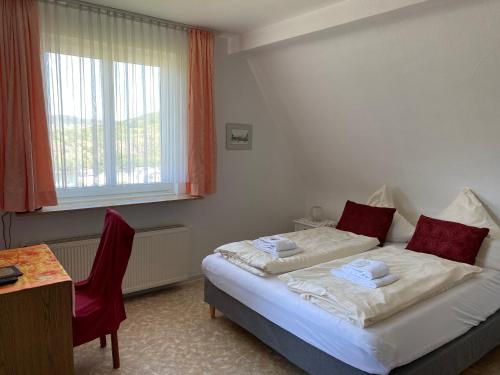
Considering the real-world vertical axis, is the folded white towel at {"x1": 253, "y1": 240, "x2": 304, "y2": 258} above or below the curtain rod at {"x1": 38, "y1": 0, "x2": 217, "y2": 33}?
below

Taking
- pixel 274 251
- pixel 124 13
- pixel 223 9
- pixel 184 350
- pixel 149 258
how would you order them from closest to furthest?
pixel 184 350 → pixel 274 251 → pixel 223 9 → pixel 124 13 → pixel 149 258

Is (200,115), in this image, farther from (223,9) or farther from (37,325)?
(37,325)

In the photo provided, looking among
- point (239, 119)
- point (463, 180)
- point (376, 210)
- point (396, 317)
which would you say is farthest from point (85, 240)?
point (463, 180)

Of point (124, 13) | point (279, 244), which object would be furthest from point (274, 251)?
point (124, 13)

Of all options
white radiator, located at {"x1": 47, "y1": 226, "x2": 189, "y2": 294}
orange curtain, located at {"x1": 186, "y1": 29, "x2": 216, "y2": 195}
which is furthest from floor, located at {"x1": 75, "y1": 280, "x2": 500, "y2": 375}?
orange curtain, located at {"x1": 186, "y1": 29, "x2": 216, "y2": 195}

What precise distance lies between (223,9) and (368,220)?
7.60 feet

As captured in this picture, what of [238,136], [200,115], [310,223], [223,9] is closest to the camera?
[223,9]

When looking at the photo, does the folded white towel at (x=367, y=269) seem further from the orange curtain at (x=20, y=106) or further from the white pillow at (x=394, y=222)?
the orange curtain at (x=20, y=106)

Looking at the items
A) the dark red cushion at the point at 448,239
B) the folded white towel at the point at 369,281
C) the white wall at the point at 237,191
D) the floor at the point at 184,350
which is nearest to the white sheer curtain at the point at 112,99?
the white wall at the point at 237,191

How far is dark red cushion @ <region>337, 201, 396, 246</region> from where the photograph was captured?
12.2ft

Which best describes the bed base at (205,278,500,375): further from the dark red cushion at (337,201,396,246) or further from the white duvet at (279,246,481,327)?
the dark red cushion at (337,201,396,246)

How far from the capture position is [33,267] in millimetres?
2193

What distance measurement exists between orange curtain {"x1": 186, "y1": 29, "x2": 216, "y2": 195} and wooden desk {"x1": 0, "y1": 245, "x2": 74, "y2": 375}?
5.88ft

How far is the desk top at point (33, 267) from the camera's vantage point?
1952 mm
